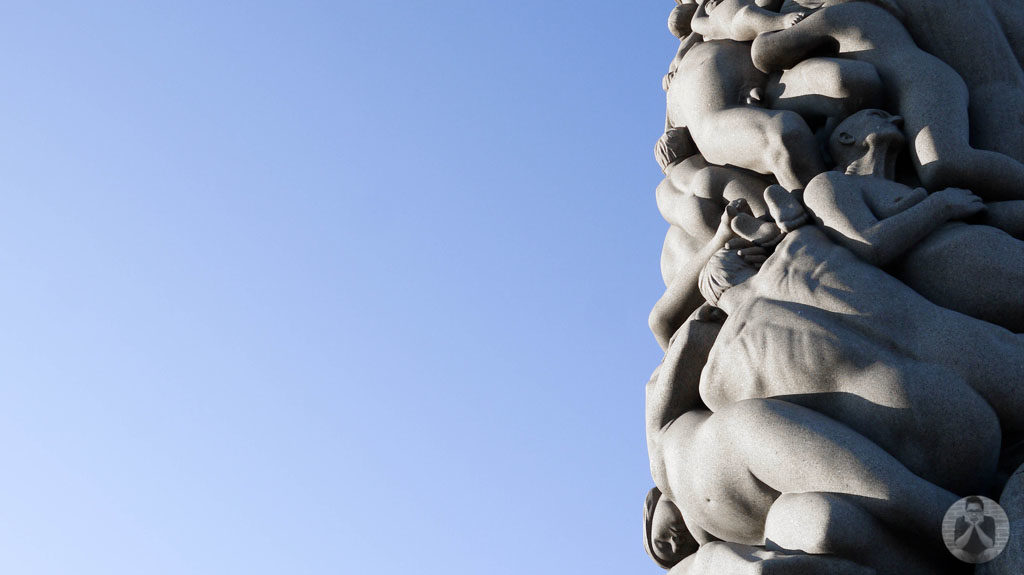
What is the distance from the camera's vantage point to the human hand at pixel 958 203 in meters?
5.79

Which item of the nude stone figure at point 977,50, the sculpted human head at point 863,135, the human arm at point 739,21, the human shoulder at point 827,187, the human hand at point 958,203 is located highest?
the human arm at point 739,21

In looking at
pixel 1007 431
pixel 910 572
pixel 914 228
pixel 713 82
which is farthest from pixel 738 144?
pixel 910 572

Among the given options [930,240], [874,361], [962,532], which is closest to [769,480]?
[874,361]

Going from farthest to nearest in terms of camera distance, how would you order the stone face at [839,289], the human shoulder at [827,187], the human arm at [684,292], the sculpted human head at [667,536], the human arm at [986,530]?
the human arm at [684,292], the sculpted human head at [667,536], the human shoulder at [827,187], the stone face at [839,289], the human arm at [986,530]

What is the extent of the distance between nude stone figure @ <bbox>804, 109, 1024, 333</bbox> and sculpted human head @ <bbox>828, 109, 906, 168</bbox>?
205mm

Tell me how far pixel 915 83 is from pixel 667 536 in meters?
2.78

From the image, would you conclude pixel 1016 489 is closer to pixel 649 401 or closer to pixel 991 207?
pixel 991 207

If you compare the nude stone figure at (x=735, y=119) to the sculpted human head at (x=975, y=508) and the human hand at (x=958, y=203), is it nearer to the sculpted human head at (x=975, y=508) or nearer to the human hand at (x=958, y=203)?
the human hand at (x=958, y=203)

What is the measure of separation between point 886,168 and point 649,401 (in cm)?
175

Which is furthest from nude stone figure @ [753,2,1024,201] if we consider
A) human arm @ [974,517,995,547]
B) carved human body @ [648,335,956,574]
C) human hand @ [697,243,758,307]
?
human arm @ [974,517,995,547]

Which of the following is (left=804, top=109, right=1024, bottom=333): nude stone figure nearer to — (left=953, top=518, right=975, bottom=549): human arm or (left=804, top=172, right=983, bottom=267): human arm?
(left=804, top=172, right=983, bottom=267): human arm

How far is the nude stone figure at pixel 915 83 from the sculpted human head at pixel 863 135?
10 centimetres

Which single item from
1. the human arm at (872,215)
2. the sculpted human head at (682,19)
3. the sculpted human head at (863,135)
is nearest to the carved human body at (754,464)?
the human arm at (872,215)

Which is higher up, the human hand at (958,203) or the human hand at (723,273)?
the human hand at (723,273)
